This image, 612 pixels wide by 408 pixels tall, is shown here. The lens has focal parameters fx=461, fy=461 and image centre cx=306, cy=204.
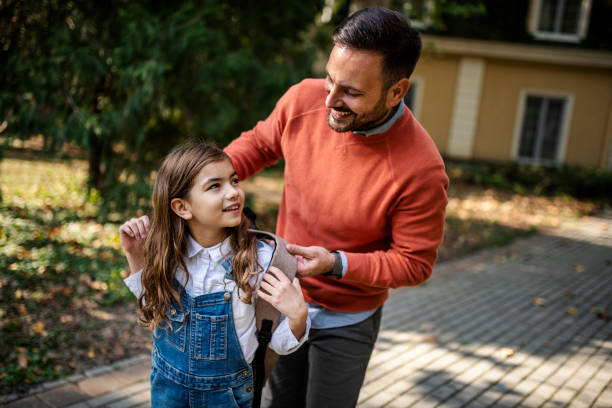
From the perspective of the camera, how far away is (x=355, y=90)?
184cm

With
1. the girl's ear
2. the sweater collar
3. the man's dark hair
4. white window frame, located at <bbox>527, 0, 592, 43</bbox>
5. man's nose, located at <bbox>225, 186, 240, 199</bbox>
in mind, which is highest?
white window frame, located at <bbox>527, 0, 592, 43</bbox>

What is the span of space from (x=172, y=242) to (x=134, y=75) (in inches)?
157

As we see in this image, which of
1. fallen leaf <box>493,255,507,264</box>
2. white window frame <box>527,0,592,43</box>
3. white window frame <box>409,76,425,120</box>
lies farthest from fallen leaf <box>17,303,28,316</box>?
white window frame <box>527,0,592,43</box>

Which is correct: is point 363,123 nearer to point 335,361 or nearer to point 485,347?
point 335,361

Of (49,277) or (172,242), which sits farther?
(49,277)

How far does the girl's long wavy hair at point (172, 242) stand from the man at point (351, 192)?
0.79 feet

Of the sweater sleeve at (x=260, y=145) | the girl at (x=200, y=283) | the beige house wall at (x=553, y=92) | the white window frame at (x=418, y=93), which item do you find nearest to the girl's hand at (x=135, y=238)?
the girl at (x=200, y=283)

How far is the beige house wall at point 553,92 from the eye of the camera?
1495 cm

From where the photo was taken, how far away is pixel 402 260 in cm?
196

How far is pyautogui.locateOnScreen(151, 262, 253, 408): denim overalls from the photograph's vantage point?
1.90 m

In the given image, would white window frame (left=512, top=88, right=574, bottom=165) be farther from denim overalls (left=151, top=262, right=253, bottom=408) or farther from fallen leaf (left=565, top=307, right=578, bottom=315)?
denim overalls (left=151, top=262, right=253, bottom=408)

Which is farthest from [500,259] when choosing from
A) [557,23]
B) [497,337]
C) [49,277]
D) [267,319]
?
[557,23]

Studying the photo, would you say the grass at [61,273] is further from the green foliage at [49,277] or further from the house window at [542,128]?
the house window at [542,128]

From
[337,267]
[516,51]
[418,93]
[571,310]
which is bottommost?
[571,310]
